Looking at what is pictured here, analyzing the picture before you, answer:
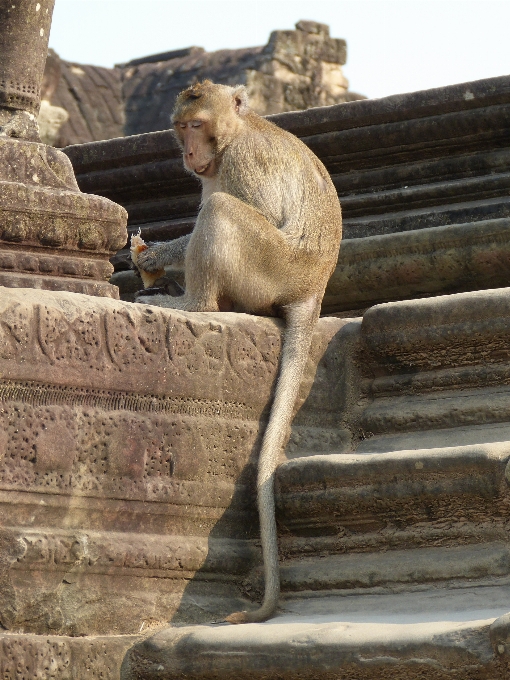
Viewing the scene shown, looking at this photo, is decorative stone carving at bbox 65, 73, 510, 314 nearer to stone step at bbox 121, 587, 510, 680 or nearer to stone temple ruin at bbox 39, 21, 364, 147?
stone step at bbox 121, 587, 510, 680

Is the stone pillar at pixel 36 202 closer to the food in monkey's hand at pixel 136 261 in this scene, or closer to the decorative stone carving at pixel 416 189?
the food in monkey's hand at pixel 136 261

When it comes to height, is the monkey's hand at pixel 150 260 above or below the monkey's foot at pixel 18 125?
below

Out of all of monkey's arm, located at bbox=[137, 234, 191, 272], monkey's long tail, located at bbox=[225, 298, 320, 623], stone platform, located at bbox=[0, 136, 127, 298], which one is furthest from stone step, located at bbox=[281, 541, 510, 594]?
monkey's arm, located at bbox=[137, 234, 191, 272]

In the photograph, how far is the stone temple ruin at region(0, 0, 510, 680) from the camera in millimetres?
2924

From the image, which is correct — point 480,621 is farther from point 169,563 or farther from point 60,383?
point 60,383

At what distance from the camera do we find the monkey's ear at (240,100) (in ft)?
14.2

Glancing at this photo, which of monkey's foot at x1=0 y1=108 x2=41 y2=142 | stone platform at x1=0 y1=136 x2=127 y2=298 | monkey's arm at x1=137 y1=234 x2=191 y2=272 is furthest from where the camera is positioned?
monkey's arm at x1=137 y1=234 x2=191 y2=272

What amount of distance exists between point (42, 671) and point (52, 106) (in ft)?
32.5

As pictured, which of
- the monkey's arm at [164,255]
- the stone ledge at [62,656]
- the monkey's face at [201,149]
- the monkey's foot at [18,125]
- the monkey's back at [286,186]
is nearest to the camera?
the stone ledge at [62,656]

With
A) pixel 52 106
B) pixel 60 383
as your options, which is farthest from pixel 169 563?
pixel 52 106

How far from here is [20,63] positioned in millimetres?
3691

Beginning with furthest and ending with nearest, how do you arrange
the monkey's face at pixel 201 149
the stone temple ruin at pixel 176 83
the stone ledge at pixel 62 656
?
the stone temple ruin at pixel 176 83, the monkey's face at pixel 201 149, the stone ledge at pixel 62 656

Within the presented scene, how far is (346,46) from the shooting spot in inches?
550

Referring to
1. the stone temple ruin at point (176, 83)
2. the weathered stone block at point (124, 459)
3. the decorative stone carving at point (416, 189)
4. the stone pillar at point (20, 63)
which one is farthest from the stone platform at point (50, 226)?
the stone temple ruin at point (176, 83)
